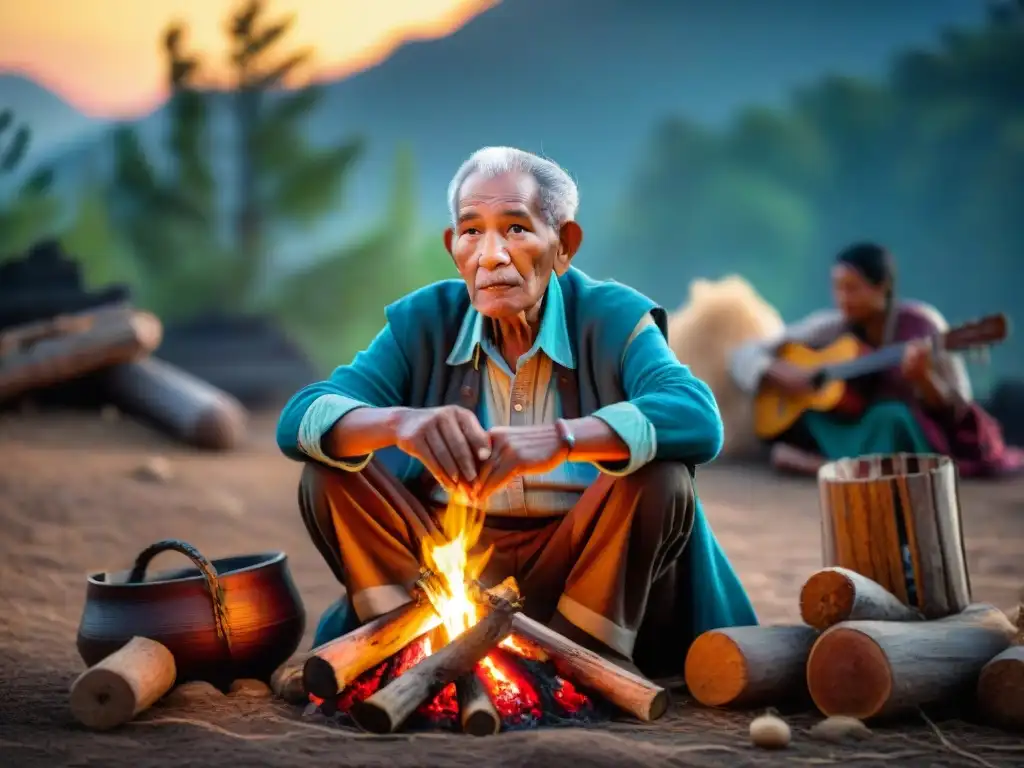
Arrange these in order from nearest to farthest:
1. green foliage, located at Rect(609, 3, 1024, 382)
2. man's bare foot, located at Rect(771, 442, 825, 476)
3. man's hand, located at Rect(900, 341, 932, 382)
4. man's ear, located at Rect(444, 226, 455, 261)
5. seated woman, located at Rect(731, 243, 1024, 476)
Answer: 1. man's ear, located at Rect(444, 226, 455, 261)
2. man's hand, located at Rect(900, 341, 932, 382)
3. seated woman, located at Rect(731, 243, 1024, 476)
4. man's bare foot, located at Rect(771, 442, 825, 476)
5. green foliage, located at Rect(609, 3, 1024, 382)

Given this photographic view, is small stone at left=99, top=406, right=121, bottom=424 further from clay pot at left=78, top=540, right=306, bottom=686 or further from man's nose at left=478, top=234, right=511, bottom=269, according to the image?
man's nose at left=478, top=234, right=511, bottom=269

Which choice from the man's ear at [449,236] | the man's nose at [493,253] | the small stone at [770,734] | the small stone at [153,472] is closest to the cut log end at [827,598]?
the small stone at [770,734]

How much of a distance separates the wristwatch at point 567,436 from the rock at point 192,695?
1230 millimetres

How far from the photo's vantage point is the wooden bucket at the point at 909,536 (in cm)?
371

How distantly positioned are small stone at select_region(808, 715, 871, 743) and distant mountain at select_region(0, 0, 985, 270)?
649 inches

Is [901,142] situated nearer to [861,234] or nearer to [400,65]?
[861,234]

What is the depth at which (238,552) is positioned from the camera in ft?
20.0

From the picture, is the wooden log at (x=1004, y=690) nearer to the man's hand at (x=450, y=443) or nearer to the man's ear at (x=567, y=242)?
the man's hand at (x=450, y=443)

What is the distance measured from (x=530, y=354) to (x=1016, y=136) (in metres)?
15.1

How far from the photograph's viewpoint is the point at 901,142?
1825cm

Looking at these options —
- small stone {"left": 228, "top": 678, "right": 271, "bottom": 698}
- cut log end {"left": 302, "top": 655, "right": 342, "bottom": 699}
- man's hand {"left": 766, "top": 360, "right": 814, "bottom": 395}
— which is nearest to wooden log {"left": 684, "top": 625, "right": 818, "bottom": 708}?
cut log end {"left": 302, "top": 655, "right": 342, "bottom": 699}

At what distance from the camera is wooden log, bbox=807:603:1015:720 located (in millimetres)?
3186

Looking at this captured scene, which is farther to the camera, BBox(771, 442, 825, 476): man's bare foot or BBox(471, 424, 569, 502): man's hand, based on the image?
BBox(771, 442, 825, 476): man's bare foot

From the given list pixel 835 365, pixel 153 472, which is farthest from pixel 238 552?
pixel 835 365
